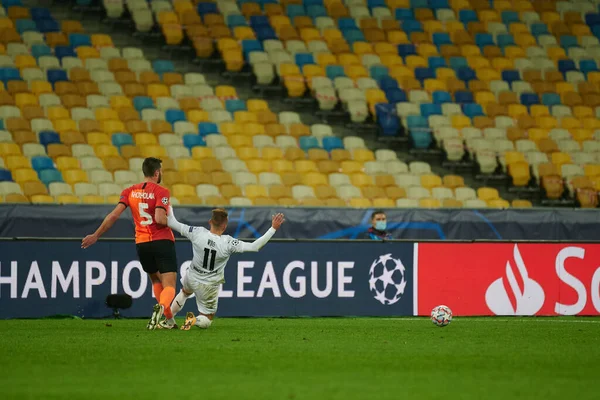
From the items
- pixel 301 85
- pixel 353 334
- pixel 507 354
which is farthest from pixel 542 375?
pixel 301 85

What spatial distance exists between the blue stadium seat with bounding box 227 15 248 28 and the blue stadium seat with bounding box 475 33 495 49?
5.83 meters

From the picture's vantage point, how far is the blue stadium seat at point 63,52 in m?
22.9

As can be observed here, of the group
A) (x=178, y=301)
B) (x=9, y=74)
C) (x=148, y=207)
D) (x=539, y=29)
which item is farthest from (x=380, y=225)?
(x=539, y=29)

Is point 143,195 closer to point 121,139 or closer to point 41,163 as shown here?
point 41,163

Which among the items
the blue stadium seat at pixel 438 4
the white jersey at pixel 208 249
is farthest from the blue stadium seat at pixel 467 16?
the white jersey at pixel 208 249

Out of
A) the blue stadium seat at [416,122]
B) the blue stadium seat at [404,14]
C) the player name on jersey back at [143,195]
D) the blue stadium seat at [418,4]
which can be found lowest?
the player name on jersey back at [143,195]

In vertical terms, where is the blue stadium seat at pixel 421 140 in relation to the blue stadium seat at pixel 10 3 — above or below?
below

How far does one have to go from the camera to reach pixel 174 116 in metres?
22.5

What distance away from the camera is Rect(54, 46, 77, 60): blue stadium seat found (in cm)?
2294

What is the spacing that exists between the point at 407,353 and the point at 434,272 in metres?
6.68

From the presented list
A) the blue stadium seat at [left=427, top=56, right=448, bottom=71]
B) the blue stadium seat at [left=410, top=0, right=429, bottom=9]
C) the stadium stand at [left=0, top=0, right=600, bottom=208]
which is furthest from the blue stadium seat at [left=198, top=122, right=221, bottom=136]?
the blue stadium seat at [left=410, top=0, right=429, bottom=9]

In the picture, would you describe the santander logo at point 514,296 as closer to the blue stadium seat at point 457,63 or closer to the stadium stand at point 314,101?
the stadium stand at point 314,101

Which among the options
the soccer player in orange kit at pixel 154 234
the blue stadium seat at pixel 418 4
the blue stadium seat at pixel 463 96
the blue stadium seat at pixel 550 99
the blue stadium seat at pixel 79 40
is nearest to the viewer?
the soccer player in orange kit at pixel 154 234

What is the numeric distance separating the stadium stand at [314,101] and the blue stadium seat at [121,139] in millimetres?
35
